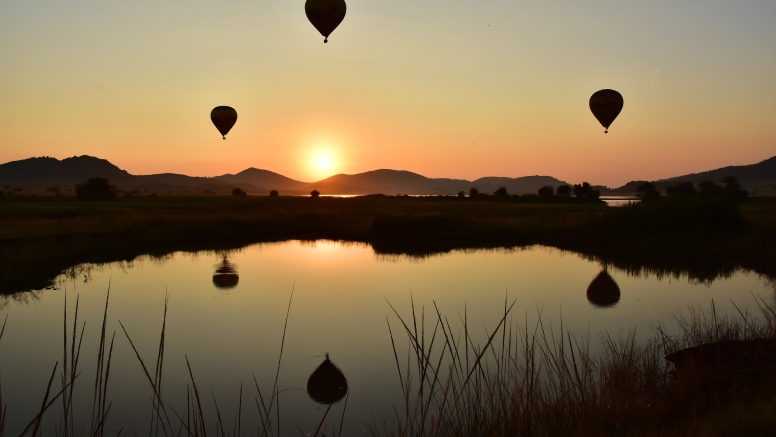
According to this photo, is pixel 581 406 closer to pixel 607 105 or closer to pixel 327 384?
pixel 327 384

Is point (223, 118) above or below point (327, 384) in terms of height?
Result: above

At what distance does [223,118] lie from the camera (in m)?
41.9

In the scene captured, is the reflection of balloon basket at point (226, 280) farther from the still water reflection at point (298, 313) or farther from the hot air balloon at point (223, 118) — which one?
the hot air balloon at point (223, 118)

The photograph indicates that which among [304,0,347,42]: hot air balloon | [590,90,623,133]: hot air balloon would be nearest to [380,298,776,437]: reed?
[304,0,347,42]: hot air balloon

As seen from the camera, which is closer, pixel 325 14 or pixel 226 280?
pixel 226 280

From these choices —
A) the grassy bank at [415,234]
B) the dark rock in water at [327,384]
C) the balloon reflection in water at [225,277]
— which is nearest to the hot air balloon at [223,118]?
the grassy bank at [415,234]

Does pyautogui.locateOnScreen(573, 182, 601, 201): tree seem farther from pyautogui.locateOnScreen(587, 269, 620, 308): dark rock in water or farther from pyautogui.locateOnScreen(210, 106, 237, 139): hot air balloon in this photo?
pyautogui.locateOnScreen(587, 269, 620, 308): dark rock in water

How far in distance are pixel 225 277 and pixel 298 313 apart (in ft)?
23.5

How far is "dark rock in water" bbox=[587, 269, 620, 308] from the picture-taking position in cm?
1844

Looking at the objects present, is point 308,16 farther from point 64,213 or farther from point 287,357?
point 64,213

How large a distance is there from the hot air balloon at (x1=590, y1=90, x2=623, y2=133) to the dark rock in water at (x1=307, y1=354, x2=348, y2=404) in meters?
28.7

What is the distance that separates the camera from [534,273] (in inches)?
973

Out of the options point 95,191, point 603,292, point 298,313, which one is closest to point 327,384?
point 298,313

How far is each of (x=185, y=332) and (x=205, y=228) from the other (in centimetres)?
2446
